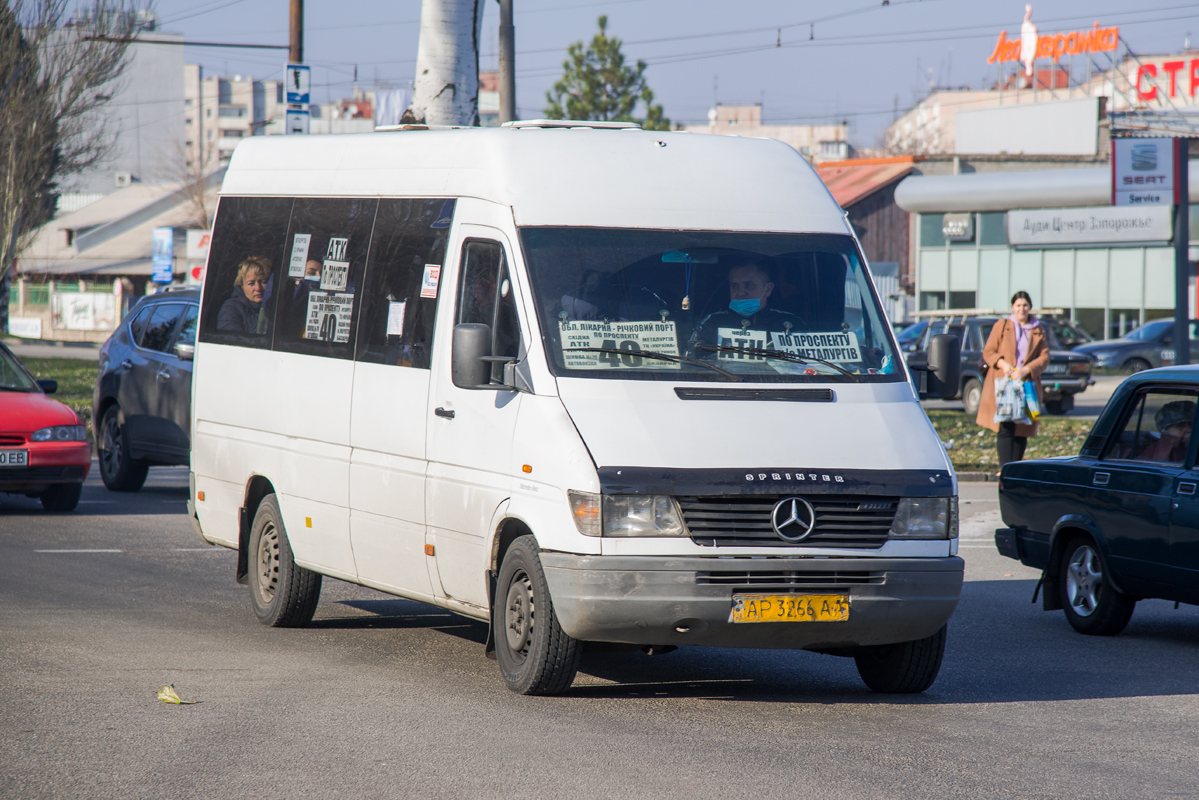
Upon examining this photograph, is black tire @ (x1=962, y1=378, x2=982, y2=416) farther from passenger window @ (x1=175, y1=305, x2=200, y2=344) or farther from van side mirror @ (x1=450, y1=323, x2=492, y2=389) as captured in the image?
van side mirror @ (x1=450, y1=323, x2=492, y2=389)

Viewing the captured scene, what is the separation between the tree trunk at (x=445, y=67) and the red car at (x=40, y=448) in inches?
216

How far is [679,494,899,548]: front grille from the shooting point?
6.66 m

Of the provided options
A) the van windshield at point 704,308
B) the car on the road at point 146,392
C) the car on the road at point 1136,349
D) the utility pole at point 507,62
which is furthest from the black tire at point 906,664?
the car on the road at point 1136,349

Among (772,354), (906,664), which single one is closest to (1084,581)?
(906,664)

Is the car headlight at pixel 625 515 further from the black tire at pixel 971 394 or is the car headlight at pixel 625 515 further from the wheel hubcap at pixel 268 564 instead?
the black tire at pixel 971 394

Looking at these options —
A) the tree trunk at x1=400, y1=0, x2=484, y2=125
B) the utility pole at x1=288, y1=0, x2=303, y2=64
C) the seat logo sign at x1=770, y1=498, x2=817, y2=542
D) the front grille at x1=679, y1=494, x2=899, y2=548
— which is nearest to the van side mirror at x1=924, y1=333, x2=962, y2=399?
the front grille at x1=679, y1=494, x2=899, y2=548

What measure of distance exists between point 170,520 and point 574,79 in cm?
6140

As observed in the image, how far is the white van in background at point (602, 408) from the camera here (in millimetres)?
6684

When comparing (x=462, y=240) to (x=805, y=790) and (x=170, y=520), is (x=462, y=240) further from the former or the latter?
(x=170, y=520)

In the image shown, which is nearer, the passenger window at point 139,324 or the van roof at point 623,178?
the van roof at point 623,178

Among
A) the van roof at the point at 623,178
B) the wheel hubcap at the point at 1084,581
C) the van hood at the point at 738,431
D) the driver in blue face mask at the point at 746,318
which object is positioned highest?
the van roof at the point at 623,178

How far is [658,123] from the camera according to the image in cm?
7181

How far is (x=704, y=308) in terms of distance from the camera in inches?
290

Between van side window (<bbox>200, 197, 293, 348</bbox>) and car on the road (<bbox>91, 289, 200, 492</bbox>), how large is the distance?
4.83 metres
